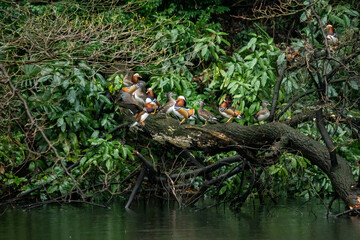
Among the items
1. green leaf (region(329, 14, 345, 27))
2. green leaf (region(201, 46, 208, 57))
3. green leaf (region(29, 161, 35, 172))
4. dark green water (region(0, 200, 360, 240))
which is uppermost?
green leaf (region(329, 14, 345, 27))

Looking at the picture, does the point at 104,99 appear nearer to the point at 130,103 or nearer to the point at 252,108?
the point at 130,103

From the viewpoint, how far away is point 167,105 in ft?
38.3

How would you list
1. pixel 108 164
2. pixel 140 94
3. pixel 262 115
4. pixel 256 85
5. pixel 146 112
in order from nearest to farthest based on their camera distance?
pixel 146 112
pixel 108 164
pixel 262 115
pixel 140 94
pixel 256 85

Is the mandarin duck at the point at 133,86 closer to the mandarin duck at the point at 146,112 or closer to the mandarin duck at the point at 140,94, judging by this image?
the mandarin duck at the point at 140,94

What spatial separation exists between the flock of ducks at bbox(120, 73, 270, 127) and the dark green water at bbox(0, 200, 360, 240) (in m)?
1.58

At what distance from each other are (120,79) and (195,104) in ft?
5.19

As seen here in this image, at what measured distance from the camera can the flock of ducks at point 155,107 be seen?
1139cm

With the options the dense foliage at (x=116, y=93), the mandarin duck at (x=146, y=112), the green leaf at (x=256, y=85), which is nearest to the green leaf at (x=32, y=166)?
the dense foliage at (x=116, y=93)

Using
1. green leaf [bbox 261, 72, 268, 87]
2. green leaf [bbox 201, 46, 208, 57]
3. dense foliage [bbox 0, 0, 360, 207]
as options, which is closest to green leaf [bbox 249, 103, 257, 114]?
dense foliage [bbox 0, 0, 360, 207]

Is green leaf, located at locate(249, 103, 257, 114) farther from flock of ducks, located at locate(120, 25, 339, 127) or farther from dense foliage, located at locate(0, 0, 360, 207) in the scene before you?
flock of ducks, located at locate(120, 25, 339, 127)

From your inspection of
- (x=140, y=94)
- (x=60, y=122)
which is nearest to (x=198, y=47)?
(x=140, y=94)

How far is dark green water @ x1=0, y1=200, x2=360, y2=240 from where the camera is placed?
8344 mm

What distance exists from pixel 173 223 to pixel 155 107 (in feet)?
8.12

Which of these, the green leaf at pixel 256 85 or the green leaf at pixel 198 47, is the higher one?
the green leaf at pixel 198 47
